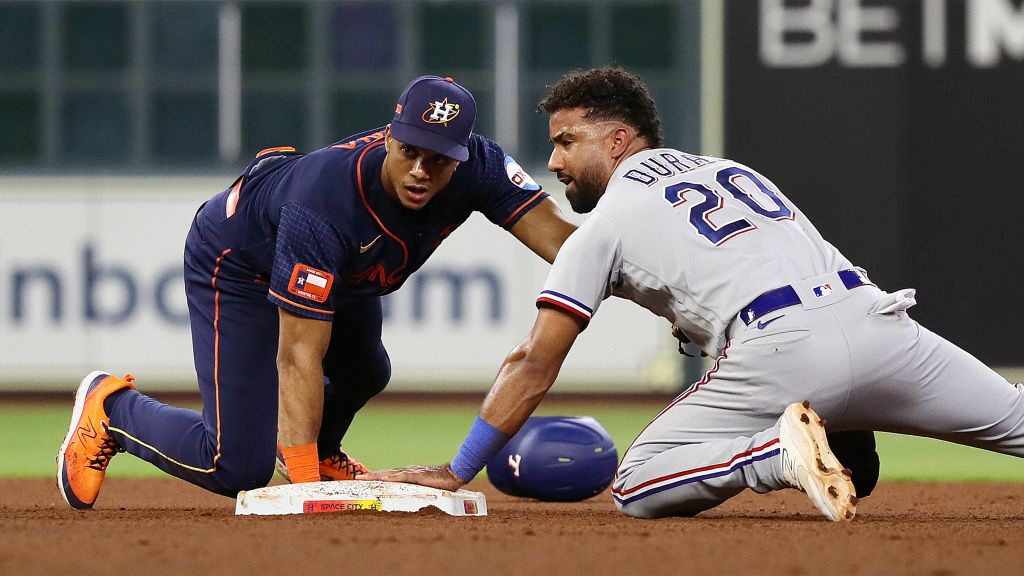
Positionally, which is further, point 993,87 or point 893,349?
point 993,87

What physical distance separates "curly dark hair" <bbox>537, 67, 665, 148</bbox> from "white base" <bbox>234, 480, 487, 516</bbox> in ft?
4.42

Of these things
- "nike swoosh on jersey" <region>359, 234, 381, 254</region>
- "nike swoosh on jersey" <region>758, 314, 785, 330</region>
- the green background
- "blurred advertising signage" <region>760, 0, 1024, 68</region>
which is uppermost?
"blurred advertising signage" <region>760, 0, 1024, 68</region>

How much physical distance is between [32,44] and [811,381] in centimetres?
977

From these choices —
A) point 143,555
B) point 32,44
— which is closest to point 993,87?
point 32,44

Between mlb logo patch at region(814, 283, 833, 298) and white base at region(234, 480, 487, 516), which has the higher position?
mlb logo patch at region(814, 283, 833, 298)

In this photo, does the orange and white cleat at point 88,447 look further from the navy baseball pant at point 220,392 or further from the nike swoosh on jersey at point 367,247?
the nike swoosh on jersey at point 367,247

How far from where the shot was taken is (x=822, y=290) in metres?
4.66

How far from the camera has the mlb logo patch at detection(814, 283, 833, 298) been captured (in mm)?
4645

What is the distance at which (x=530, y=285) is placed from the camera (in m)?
12.7

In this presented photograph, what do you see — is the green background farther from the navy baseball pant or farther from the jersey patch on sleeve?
the jersey patch on sleeve

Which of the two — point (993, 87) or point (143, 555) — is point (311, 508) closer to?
point (143, 555)

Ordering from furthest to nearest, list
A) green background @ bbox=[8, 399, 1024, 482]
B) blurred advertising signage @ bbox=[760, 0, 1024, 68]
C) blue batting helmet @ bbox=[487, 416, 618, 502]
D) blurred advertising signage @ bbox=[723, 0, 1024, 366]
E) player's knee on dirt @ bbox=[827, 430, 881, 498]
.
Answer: blurred advertising signage @ bbox=[760, 0, 1024, 68] < blurred advertising signage @ bbox=[723, 0, 1024, 366] < green background @ bbox=[8, 399, 1024, 482] < blue batting helmet @ bbox=[487, 416, 618, 502] < player's knee on dirt @ bbox=[827, 430, 881, 498]

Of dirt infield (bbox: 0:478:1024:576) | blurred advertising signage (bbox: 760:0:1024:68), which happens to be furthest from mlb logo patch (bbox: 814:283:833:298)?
blurred advertising signage (bbox: 760:0:1024:68)

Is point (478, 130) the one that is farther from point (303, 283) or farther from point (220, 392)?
point (303, 283)
